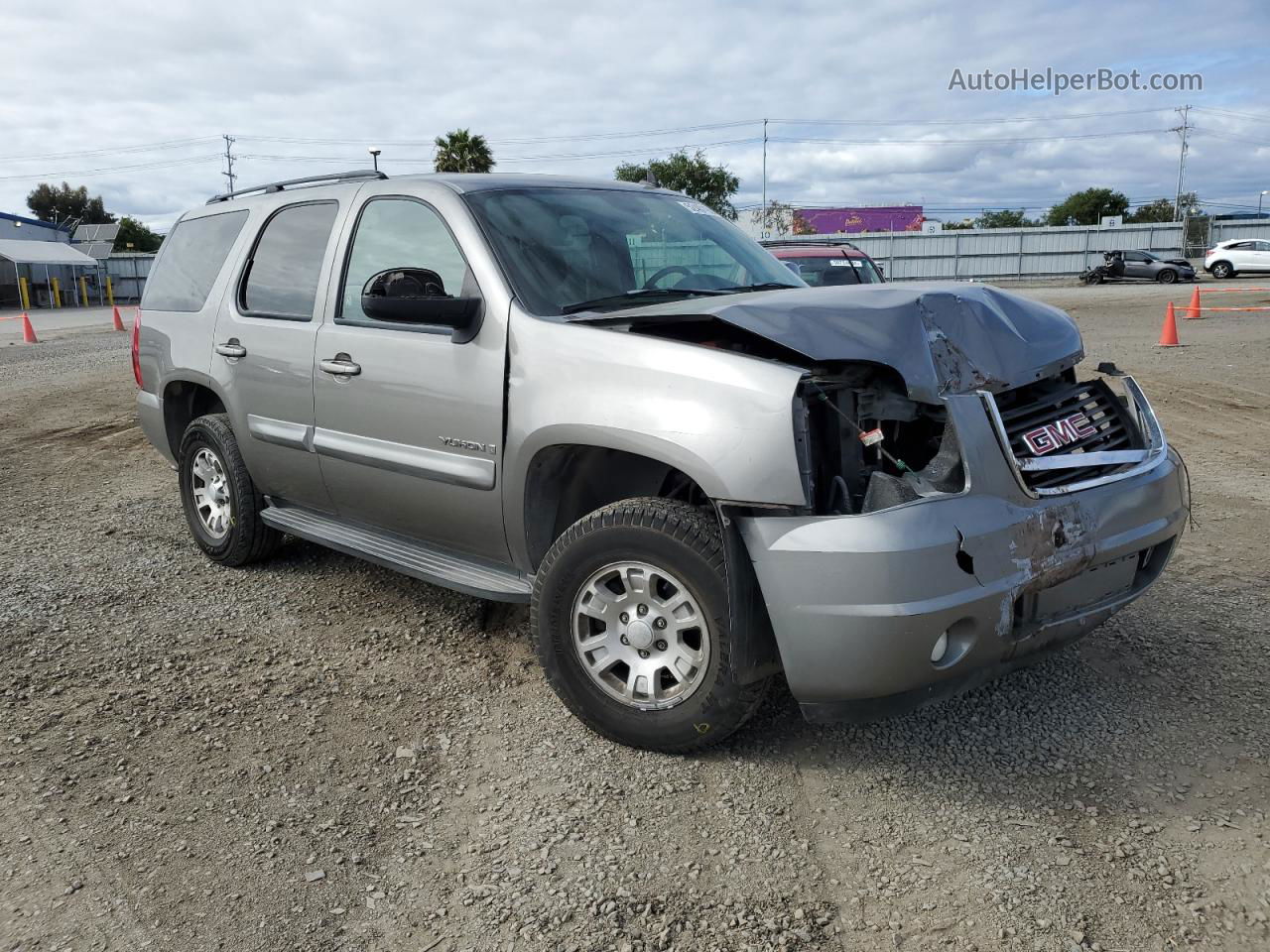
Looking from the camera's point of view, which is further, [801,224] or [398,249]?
[801,224]

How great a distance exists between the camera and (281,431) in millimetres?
4641

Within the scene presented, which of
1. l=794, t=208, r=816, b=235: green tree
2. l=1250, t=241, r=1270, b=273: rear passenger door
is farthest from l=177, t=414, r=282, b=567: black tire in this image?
l=794, t=208, r=816, b=235: green tree

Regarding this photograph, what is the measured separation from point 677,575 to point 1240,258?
40.5 metres

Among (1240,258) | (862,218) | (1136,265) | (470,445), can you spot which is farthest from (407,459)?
(862,218)

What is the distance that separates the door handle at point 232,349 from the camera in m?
4.83

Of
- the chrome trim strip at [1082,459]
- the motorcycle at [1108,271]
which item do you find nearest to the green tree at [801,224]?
the motorcycle at [1108,271]

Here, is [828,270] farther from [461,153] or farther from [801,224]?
[801,224]

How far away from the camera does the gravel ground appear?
2.54m

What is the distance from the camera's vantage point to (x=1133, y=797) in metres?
3.00

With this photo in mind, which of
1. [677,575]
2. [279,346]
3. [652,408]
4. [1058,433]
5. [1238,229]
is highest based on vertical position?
[1238,229]

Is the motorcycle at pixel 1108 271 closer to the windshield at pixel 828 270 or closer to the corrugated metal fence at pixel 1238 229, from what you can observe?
the corrugated metal fence at pixel 1238 229

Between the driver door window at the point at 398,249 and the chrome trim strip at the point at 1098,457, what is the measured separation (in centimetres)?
192

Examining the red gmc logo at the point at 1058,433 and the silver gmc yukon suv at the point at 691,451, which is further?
the red gmc logo at the point at 1058,433

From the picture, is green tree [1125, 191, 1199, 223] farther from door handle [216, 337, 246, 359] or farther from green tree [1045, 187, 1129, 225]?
door handle [216, 337, 246, 359]
